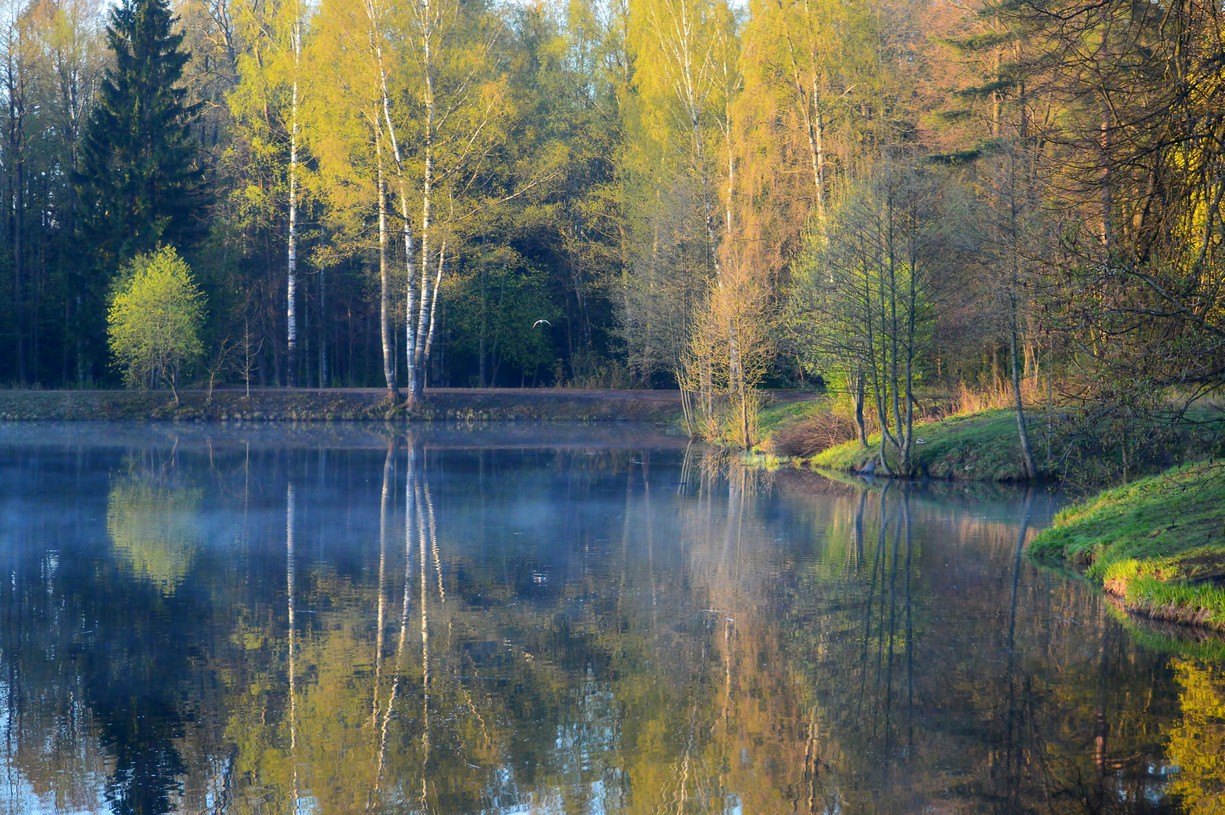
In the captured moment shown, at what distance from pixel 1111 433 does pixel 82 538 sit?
12688mm

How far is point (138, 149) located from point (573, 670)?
38.8 m

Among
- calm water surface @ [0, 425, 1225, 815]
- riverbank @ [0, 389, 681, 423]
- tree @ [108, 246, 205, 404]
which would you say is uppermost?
tree @ [108, 246, 205, 404]

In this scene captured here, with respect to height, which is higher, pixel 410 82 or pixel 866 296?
pixel 410 82

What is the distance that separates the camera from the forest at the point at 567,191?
24641 millimetres

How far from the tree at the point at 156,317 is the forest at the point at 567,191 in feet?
1.80

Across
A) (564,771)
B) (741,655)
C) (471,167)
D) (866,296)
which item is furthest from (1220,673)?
(471,167)

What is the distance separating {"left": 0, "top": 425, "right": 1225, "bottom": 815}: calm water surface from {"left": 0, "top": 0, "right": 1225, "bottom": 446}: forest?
126 inches

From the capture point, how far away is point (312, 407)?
3978 centimetres

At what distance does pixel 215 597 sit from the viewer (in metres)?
11.8

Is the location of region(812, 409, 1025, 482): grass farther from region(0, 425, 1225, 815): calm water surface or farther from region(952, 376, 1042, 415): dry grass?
region(0, 425, 1225, 815): calm water surface

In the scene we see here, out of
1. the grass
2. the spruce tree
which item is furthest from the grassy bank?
the spruce tree

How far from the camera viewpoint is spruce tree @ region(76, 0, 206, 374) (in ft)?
137

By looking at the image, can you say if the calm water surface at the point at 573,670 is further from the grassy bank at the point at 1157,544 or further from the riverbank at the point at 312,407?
the riverbank at the point at 312,407

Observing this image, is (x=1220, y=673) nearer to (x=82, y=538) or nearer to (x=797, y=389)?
(x=82, y=538)
